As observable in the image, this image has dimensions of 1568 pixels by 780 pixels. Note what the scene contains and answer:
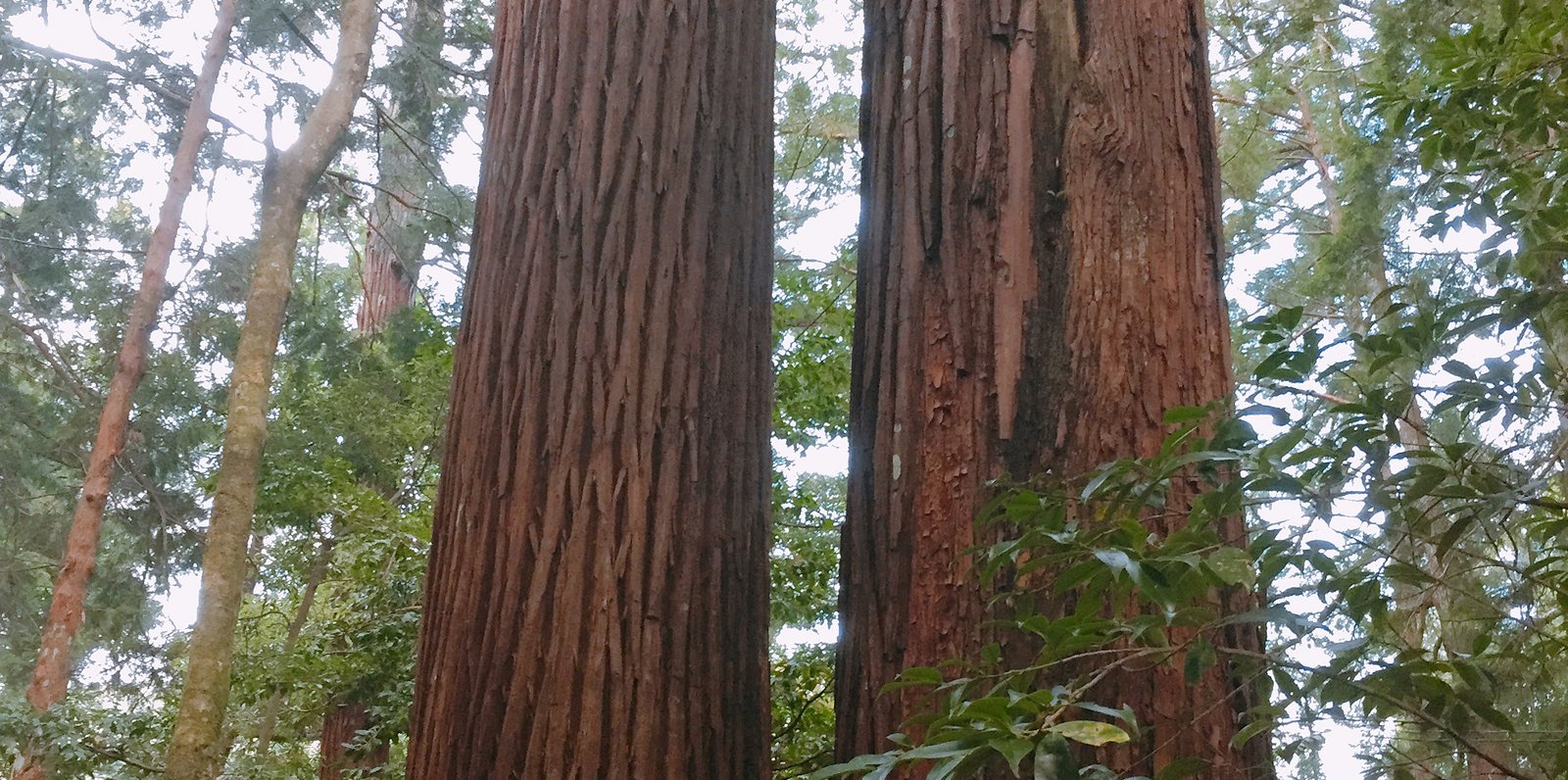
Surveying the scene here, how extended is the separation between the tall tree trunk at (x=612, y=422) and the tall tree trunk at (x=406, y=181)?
27.0 feet

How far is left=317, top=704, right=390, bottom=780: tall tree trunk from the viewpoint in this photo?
20.7 feet

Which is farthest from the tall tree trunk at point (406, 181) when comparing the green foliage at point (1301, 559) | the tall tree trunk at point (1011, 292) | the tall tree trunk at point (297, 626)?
the green foliage at point (1301, 559)

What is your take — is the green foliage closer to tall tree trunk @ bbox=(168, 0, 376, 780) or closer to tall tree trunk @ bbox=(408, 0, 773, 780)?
tall tree trunk @ bbox=(408, 0, 773, 780)

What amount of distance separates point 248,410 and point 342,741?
2210 mm

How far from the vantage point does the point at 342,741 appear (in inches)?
283

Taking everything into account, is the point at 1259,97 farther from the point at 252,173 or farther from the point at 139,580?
the point at 139,580

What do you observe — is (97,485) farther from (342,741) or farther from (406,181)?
(406,181)

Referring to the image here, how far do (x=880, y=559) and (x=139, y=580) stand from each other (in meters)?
11.5

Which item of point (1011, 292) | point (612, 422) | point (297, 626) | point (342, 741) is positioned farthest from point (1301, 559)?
point (342, 741)

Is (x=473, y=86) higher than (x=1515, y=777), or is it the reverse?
(x=473, y=86)

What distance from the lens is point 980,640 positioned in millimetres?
1679

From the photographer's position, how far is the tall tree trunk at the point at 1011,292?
1752 mm

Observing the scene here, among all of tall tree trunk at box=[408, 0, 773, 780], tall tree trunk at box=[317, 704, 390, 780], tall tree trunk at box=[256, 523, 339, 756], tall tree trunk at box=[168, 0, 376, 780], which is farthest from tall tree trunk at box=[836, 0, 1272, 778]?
tall tree trunk at box=[256, 523, 339, 756]

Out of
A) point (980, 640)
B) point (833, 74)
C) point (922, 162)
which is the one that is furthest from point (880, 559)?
point (833, 74)
